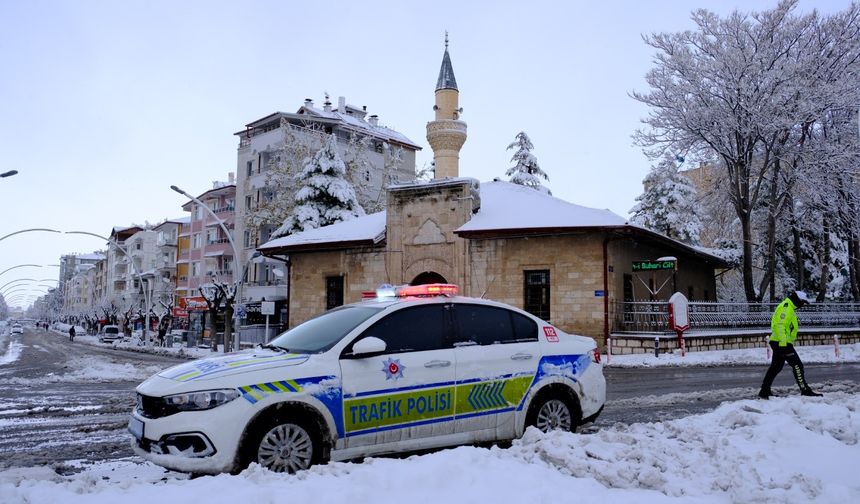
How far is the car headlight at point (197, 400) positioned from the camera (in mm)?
5059

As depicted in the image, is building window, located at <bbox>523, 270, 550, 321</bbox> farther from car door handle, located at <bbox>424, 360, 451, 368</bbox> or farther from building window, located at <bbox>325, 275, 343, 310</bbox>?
car door handle, located at <bbox>424, 360, 451, 368</bbox>

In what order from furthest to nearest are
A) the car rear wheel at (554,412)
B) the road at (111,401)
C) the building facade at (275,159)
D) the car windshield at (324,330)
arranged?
the building facade at (275,159) → the road at (111,401) → the car rear wheel at (554,412) → the car windshield at (324,330)

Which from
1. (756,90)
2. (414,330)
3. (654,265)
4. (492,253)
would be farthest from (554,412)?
(756,90)

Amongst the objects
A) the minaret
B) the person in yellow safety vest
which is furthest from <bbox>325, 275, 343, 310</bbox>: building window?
the person in yellow safety vest

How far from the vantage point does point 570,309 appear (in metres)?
22.2

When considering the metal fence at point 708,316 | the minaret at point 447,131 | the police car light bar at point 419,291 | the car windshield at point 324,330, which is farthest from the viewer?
the minaret at point 447,131

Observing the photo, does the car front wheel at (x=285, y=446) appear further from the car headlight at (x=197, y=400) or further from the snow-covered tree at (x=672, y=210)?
the snow-covered tree at (x=672, y=210)

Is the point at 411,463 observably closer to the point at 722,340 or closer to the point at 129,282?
the point at 722,340

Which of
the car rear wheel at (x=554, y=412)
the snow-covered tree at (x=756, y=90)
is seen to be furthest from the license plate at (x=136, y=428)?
the snow-covered tree at (x=756, y=90)

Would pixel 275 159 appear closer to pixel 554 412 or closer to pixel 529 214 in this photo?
pixel 529 214

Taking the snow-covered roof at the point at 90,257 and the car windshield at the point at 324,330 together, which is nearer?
the car windshield at the point at 324,330

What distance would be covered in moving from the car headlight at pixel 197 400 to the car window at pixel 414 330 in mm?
1328

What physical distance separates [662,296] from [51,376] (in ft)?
75.9

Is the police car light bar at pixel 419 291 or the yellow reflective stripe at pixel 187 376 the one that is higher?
the police car light bar at pixel 419 291
